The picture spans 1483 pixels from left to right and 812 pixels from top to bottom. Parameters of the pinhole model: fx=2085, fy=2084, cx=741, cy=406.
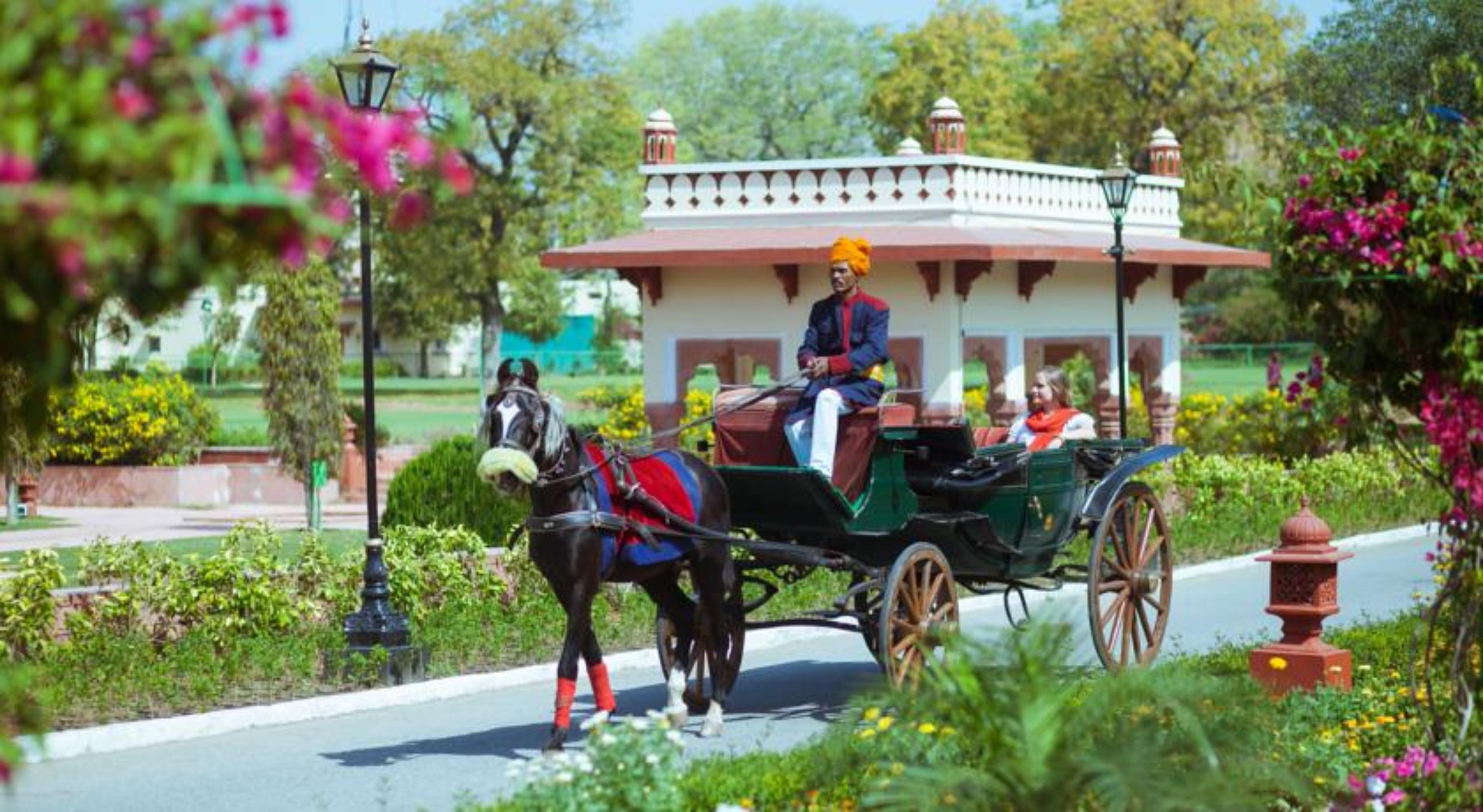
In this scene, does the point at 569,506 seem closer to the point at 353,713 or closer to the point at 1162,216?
the point at 353,713

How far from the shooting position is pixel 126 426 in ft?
113

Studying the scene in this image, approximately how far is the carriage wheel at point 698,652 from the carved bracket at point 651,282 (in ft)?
50.8

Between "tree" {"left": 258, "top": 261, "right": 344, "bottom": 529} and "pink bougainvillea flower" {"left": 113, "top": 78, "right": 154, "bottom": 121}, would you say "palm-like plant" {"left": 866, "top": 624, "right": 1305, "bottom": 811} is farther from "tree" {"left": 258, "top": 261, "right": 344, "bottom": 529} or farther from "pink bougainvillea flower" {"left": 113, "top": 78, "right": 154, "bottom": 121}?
"tree" {"left": 258, "top": 261, "right": 344, "bottom": 529}

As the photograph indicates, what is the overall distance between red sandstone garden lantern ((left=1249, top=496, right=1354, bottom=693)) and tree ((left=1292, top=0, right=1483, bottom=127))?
1259 cm

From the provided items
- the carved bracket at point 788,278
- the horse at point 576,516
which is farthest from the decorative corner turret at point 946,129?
the horse at point 576,516

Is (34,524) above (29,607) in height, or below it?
below

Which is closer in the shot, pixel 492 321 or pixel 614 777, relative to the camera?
pixel 614 777

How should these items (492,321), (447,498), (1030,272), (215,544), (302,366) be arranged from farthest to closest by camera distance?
1. (492,321)
2. (302,366)
3. (1030,272)
4. (215,544)
5. (447,498)

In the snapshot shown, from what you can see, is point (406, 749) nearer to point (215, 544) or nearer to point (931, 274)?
point (215, 544)

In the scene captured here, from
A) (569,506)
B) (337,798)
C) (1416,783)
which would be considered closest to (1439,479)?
(1416,783)

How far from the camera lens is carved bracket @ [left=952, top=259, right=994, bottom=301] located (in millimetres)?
25547

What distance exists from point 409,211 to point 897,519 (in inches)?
305

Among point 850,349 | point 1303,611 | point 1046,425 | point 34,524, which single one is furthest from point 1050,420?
point 34,524

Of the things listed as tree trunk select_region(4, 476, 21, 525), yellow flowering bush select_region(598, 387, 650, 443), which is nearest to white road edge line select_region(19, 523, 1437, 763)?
yellow flowering bush select_region(598, 387, 650, 443)
